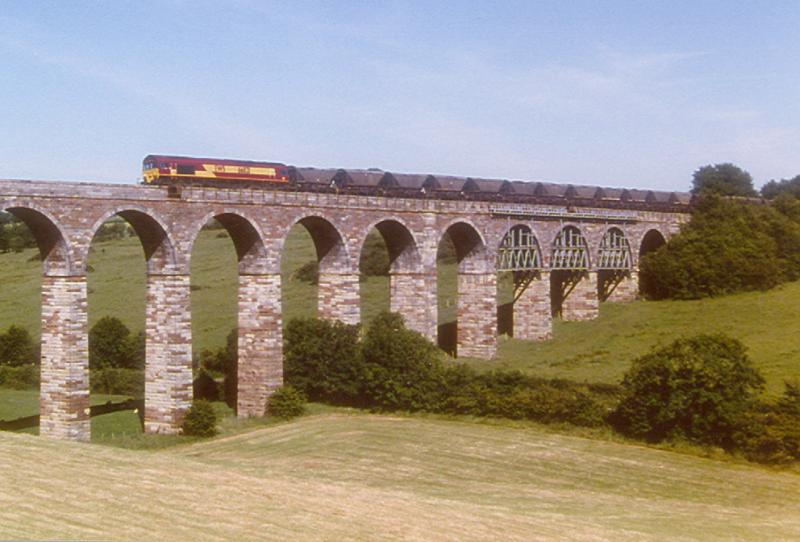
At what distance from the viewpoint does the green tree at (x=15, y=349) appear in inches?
2687

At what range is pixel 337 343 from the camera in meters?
50.3

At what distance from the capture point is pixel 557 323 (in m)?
74.3

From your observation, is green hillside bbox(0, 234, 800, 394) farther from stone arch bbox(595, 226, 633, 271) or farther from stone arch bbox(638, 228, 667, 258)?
stone arch bbox(638, 228, 667, 258)

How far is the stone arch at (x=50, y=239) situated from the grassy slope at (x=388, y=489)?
376 inches

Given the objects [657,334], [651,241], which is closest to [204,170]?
[657,334]

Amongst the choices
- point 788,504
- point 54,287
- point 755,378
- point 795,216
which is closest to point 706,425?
point 755,378

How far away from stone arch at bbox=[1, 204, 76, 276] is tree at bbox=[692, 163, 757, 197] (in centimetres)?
8967

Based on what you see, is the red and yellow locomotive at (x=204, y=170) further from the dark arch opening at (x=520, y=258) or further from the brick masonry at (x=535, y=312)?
the brick masonry at (x=535, y=312)

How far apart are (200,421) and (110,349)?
976 inches

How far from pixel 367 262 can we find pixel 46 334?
58489 millimetres

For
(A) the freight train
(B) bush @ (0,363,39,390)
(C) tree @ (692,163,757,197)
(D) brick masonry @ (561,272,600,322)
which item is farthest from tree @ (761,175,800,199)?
(B) bush @ (0,363,39,390)

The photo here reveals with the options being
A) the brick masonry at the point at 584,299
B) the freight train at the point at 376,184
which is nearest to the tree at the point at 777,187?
the freight train at the point at 376,184

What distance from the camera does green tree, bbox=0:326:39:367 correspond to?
6825cm

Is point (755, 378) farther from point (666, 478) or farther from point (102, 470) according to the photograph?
point (102, 470)
